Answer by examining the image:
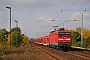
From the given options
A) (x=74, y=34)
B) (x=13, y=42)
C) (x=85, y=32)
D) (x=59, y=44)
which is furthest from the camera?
(x=85, y=32)

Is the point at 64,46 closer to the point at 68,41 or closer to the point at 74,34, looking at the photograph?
the point at 68,41

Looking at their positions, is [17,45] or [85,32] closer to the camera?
[17,45]

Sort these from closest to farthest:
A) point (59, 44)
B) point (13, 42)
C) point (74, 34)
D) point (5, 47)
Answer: point (59, 44)
point (5, 47)
point (13, 42)
point (74, 34)

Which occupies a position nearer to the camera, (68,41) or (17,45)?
(68,41)

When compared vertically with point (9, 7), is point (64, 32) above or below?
below

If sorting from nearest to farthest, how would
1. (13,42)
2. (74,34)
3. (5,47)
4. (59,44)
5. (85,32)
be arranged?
(59,44) < (5,47) < (13,42) < (74,34) < (85,32)

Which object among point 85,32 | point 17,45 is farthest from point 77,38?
point 17,45

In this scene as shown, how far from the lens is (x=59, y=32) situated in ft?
121

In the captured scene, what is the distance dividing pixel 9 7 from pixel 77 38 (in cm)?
4262

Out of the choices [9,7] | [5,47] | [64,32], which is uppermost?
[9,7]

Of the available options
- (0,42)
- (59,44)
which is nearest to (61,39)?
(59,44)

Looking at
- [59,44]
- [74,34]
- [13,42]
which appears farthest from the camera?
[74,34]

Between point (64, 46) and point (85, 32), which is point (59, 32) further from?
point (85, 32)

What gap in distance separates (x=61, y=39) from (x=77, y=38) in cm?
4106
